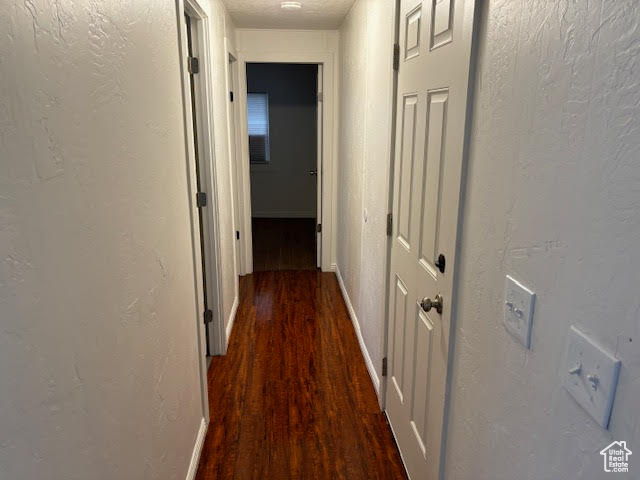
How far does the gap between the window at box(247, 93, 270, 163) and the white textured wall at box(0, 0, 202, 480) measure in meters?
5.53

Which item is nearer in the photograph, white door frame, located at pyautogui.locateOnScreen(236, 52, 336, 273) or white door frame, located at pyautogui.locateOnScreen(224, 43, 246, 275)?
white door frame, located at pyautogui.locateOnScreen(224, 43, 246, 275)

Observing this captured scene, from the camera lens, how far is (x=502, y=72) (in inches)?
44.3

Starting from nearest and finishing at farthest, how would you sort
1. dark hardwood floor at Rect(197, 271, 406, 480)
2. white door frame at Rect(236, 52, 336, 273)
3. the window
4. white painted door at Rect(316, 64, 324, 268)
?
dark hardwood floor at Rect(197, 271, 406, 480) → white door frame at Rect(236, 52, 336, 273) → white painted door at Rect(316, 64, 324, 268) → the window

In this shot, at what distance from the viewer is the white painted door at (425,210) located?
1.44 m

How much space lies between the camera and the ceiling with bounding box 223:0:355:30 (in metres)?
3.33

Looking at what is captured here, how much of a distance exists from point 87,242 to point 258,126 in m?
6.50

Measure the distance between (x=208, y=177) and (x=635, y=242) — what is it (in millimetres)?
2575

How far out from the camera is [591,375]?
0.78 metres

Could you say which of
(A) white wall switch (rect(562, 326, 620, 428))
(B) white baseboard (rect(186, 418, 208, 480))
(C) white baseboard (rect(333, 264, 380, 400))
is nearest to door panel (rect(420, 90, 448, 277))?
(A) white wall switch (rect(562, 326, 620, 428))

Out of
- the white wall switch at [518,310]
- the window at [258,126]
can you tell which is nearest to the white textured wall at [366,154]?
the white wall switch at [518,310]

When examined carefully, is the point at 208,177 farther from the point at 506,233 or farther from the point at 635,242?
the point at 635,242

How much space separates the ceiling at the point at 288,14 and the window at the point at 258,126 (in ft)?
9.57

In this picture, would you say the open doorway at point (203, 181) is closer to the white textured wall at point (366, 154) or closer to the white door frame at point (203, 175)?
the white door frame at point (203, 175)

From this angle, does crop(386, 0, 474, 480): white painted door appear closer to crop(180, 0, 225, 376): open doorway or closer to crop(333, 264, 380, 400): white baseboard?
crop(333, 264, 380, 400): white baseboard
